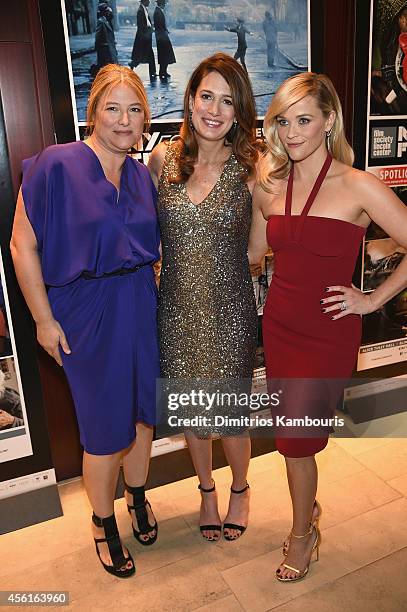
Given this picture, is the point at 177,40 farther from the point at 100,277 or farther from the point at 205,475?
the point at 205,475

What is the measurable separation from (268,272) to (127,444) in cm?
116

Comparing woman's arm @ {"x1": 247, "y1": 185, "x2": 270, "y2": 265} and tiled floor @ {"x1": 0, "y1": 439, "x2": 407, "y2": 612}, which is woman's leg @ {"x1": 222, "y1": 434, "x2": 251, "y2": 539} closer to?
tiled floor @ {"x1": 0, "y1": 439, "x2": 407, "y2": 612}

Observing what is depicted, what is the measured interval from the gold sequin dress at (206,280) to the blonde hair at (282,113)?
0.35 feet

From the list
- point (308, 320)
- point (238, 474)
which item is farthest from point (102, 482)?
point (308, 320)

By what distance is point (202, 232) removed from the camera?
1.81 meters

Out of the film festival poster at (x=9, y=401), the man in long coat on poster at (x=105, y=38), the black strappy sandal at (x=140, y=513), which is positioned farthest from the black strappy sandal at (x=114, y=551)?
the man in long coat on poster at (x=105, y=38)

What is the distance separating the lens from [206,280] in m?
1.84

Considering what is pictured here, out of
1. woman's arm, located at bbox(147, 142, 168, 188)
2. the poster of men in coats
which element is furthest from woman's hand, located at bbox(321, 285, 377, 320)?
the poster of men in coats

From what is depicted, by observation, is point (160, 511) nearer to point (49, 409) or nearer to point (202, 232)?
point (49, 409)

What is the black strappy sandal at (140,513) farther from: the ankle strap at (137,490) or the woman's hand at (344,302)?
the woman's hand at (344,302)

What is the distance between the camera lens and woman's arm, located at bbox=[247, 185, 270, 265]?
186 cm

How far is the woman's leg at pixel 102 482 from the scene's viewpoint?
1919 mm

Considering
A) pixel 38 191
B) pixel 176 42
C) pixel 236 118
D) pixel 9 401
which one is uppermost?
pixel 176 42

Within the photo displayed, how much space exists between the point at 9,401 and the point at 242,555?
116cm
